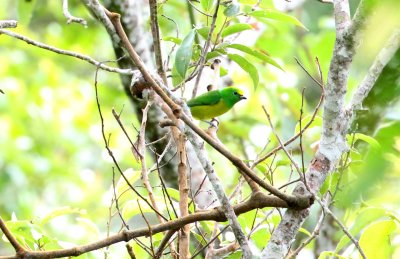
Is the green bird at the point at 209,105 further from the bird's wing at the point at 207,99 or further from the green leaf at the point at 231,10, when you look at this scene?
the green leaf at the point at 231,10

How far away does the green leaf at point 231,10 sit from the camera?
1801mm

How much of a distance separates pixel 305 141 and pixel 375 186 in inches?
104

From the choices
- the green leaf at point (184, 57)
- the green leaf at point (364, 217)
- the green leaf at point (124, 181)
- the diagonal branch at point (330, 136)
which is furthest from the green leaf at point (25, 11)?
the diagonal branch at point (330, 136)

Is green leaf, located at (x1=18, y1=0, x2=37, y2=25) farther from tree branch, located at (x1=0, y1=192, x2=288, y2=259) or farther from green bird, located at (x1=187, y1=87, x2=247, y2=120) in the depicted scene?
tree branch, located at (x1=0, y1=192, x2=288, y2=259)

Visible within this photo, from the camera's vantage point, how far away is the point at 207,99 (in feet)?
7.64

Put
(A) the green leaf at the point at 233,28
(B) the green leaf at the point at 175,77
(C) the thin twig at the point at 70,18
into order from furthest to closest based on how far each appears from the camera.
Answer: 1. (A) the green leaf at the point at 233,28
2. (B) the green leaf at the point at 175,77
3. (C) the thin twig at the point at 70,18

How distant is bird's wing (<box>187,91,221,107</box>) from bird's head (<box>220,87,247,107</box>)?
190 mm

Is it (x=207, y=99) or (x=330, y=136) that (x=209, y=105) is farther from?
(x=330, y=136)

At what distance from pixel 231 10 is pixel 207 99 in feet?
1.87

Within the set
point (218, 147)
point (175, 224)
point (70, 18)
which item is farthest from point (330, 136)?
point (70, 18)

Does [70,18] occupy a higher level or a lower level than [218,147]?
higher

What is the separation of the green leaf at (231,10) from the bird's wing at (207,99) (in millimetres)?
475

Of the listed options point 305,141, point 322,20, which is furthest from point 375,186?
point 322,20

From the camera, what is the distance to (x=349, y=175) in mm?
1699
